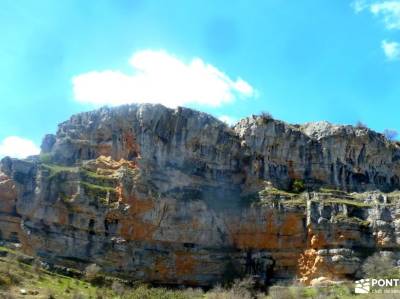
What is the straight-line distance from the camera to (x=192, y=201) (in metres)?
70.7

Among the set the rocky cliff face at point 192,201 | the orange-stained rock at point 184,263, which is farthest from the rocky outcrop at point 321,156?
the orange-stained rock at point 184,263

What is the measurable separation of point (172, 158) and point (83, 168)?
1085 cm

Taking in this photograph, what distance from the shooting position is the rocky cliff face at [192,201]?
64.8 metres

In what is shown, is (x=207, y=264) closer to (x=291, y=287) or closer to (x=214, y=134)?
(x=291, y=287)
